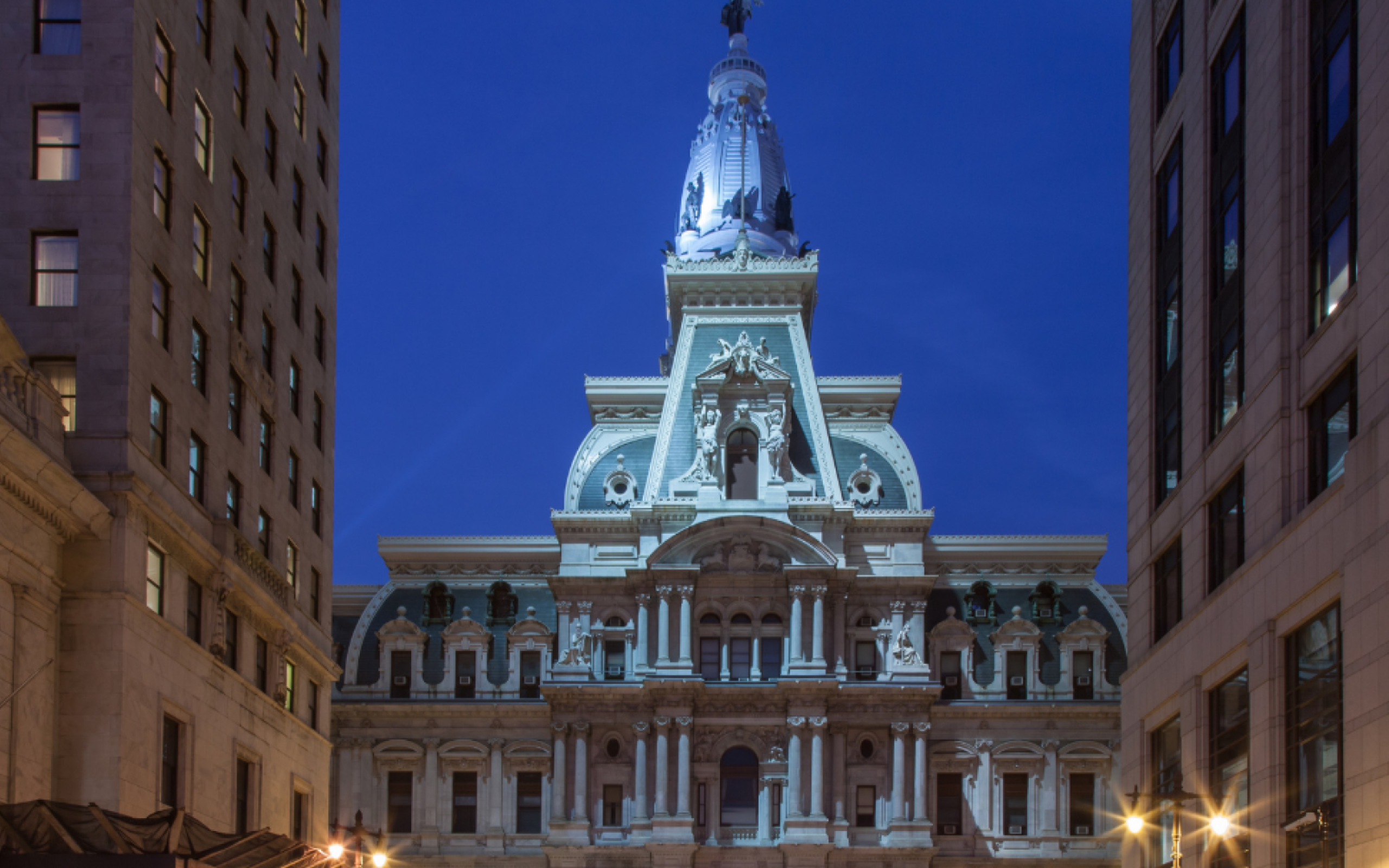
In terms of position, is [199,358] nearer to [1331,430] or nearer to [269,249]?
[269,249]

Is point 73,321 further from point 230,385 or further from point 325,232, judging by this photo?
point 325,232

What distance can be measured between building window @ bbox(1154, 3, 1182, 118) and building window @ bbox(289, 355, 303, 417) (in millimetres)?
26733

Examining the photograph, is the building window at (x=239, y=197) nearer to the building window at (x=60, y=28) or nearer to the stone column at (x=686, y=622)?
the building window at (x=60, y=28)

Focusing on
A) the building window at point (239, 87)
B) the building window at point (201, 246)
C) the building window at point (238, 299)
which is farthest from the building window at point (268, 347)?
the building window at point (201, 246)

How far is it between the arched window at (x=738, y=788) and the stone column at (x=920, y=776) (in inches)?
281

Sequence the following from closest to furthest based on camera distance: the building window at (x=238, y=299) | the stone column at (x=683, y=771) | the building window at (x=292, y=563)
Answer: the building window at (x=238, y=299) < the building window at (x=292, y=563) < the stone column at (x=683, y=771)

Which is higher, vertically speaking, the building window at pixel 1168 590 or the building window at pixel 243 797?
the building window at pixel 1168 590

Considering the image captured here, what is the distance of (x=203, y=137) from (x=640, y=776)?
4485 centimetres

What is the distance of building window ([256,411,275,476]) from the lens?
52.8 m

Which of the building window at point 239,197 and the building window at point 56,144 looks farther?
the building window at point 239,197

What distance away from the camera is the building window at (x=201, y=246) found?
46.4 metres

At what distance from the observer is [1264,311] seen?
43.3 meters

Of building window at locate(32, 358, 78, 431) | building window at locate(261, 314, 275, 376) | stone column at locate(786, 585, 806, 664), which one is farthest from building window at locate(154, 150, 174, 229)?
stone column at locate(786, 585, 806, 664)

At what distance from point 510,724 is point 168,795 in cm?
4609
